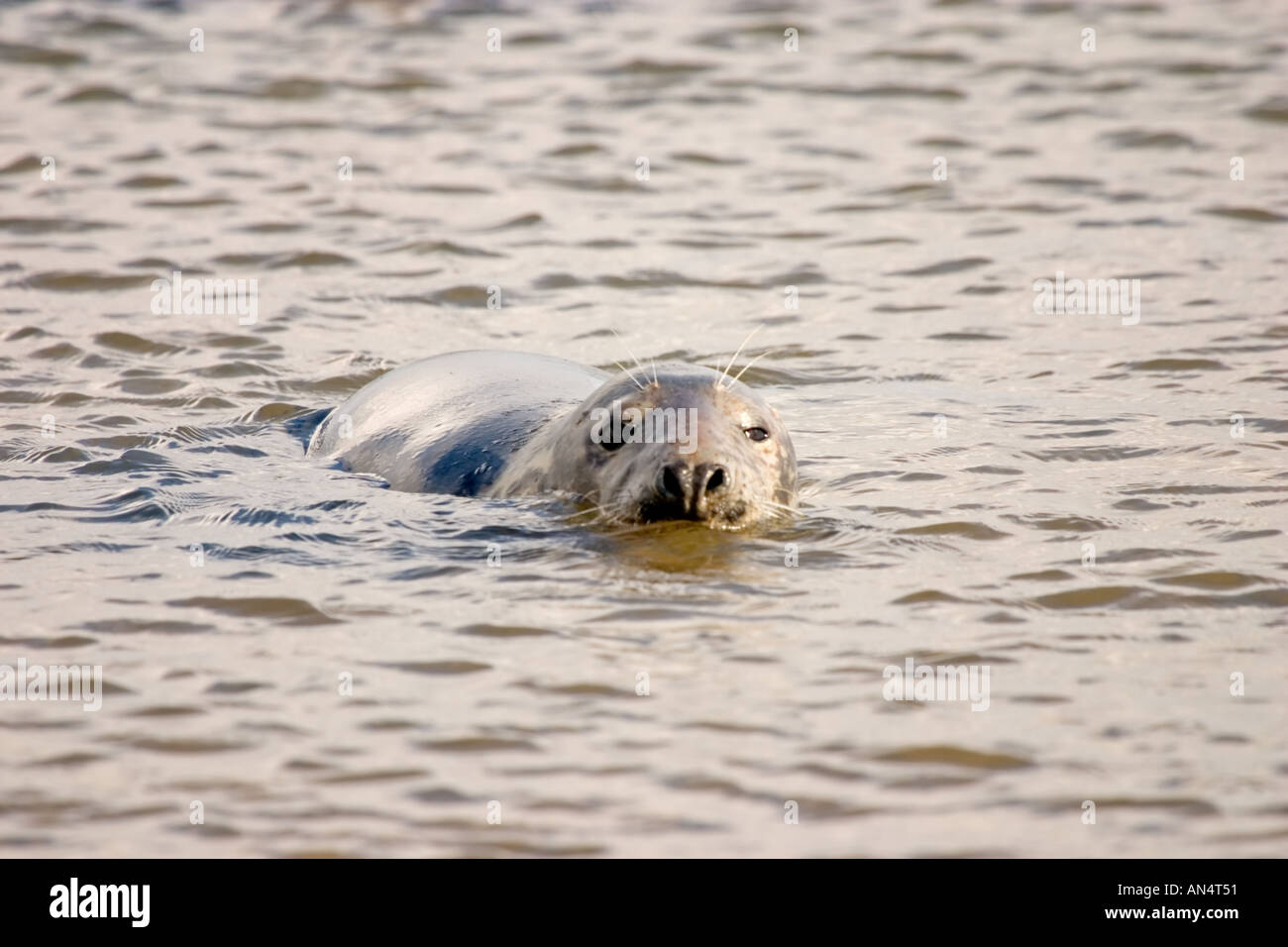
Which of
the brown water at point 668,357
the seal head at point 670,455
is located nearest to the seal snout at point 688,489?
the seal head at point 670,455

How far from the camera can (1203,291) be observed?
10641 mm

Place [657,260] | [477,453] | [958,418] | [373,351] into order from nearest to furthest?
[477,453]
[958,418]
[373,351]
[657,260]

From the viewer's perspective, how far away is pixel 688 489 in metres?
6.30

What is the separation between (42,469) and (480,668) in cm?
308

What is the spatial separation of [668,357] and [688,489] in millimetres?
3670

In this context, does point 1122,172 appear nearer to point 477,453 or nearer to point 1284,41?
point 1284,41

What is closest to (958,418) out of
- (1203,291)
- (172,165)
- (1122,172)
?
(1203,291)

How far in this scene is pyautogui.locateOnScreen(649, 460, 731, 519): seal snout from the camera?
6.30m

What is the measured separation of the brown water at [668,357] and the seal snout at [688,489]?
0.14 metres

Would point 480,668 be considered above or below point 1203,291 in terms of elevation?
below

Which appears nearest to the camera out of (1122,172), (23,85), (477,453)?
(477,453)

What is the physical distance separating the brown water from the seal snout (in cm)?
14

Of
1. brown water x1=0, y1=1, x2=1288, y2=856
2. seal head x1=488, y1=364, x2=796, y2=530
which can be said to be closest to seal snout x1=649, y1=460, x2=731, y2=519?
seal head x1=488, y1=364, x2=796, y2=530
